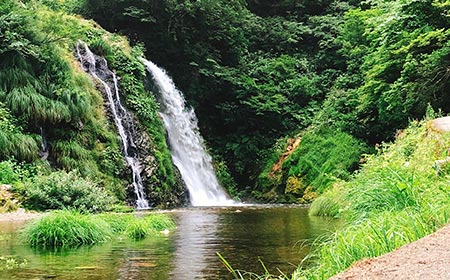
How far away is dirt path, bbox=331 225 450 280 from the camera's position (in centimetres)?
388

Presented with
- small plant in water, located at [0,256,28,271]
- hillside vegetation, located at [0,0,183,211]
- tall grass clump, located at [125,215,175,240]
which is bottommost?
small plant in water, located at [0,256,28,271]

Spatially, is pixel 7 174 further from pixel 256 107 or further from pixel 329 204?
pixel 256 107

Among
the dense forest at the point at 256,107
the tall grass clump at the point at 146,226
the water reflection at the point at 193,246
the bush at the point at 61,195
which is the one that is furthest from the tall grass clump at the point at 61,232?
the bush at the point at 61,195

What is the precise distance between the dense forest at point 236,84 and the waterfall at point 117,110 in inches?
17.2

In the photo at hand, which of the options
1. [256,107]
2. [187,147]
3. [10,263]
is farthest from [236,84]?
[10,263]

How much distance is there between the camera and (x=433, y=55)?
644 inches

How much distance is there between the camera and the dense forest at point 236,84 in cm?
1634

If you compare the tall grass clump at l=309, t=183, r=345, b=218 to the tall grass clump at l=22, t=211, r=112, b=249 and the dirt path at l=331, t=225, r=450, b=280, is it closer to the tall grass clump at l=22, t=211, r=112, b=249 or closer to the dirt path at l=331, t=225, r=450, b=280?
the tall grass clump at l=22, t=211, r=112, b=249

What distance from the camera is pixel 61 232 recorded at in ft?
26.1

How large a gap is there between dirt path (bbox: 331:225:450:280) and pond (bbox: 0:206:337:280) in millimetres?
1632

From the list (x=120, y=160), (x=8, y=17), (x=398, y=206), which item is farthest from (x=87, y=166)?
(x=398, y=206)

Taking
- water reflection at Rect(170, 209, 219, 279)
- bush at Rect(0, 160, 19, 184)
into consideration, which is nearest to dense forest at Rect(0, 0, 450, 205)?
bush at Rect(0, 160, 19, 184)

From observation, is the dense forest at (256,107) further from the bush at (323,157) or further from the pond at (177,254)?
the pond at (177,254)

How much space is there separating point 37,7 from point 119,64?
3.43 m
